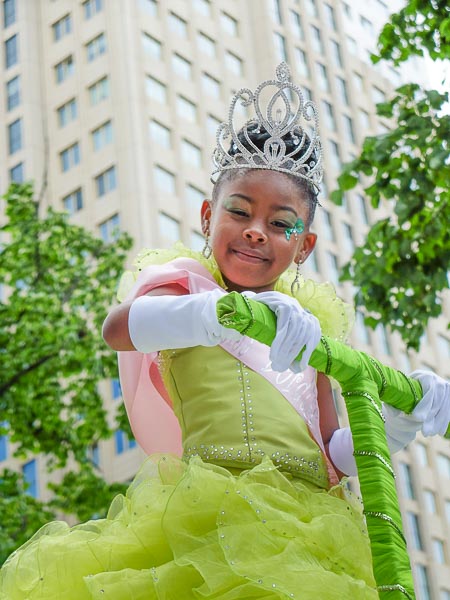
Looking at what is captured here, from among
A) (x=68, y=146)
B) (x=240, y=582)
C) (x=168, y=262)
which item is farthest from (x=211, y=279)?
(x=68, y=146)

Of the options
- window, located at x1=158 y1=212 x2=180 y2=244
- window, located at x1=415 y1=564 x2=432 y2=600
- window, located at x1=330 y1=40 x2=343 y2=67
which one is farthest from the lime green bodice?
window, located at x1=330 y1=40 x2=343 y2=67

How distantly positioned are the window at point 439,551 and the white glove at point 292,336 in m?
29.3

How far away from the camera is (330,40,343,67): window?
37653 millimetres

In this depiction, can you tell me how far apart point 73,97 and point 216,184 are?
1106 inches

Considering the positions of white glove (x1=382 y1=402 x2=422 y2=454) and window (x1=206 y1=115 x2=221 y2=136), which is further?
window (x1=206 y1=115 x2=221 y2=136)

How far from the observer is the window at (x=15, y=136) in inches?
1193

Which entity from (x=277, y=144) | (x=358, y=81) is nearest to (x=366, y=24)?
(x=358, y=81)

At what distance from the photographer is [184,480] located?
2.45 m

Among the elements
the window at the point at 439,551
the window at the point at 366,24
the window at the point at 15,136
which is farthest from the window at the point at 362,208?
the window at the point at 15,136

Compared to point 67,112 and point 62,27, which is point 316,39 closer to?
point 62,27

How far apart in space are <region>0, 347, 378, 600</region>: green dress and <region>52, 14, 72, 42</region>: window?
29.7 metres

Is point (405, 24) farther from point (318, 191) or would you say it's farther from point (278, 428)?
point (278, 428)

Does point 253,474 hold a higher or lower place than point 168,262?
lower

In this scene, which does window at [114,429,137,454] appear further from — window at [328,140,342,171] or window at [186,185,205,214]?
window at [328,140,342,171]
